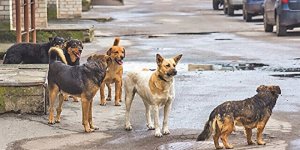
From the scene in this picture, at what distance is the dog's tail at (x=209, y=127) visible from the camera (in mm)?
8055

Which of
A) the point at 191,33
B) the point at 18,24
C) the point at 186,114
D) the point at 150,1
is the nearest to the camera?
the point at 186,114

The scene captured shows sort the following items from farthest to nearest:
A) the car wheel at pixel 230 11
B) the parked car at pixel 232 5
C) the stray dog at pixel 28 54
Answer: the car wheel at pixel 230 11
the parked car at pixel 232 5
the stray dog at pixel 28 54

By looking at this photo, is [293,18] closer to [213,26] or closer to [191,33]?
[191,33]

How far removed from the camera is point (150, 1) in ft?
187

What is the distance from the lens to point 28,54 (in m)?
12.6

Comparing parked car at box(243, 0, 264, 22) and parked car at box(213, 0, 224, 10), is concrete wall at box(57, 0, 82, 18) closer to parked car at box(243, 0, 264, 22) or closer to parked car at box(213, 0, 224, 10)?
parked car at box(243, 0, 264, 22)

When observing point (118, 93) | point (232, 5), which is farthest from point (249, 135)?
point (232, 5)

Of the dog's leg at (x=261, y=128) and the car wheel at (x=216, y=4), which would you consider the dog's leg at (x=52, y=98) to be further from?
the car wheel at (x=216, y=4)

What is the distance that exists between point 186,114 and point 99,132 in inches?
59.8

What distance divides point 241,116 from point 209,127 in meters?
0.34

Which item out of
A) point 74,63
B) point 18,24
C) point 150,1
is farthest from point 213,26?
point 150,1

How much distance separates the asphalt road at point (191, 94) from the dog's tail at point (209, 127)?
0.28 feet

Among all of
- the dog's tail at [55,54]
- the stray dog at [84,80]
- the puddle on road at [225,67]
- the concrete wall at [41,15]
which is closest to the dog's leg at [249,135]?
the stray dog at [84,80]

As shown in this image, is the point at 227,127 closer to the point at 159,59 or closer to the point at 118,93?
the point at 159,59
